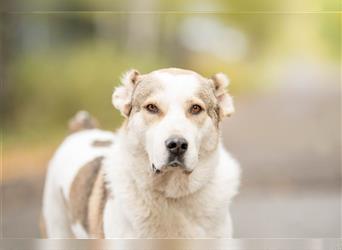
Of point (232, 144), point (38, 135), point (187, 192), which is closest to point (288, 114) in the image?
point (232, 144)

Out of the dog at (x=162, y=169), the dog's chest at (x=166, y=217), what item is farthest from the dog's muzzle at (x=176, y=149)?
the dog's chest at (x=166, y=217)

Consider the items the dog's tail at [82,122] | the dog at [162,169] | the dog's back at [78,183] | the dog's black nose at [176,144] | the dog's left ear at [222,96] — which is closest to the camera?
the dog's black nose at [176,144]

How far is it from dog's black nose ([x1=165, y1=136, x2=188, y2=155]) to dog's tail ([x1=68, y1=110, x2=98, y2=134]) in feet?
2.92

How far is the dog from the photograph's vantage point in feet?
8.10

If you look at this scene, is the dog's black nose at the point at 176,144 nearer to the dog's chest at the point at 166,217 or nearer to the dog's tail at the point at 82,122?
the dog's chest at the point at 166,217

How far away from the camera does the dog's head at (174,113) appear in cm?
240

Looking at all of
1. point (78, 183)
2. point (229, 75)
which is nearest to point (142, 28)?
point (229, 75)

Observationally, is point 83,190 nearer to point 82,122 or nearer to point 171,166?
point 82,122

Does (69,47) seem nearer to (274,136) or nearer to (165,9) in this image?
(165,9)

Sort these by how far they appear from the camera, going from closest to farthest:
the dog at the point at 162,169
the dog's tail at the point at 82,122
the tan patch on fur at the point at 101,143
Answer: the dog at the point at 162,169 < the tan patch on fur at the point at 101,143 < the dog's tail at the point at 82,122

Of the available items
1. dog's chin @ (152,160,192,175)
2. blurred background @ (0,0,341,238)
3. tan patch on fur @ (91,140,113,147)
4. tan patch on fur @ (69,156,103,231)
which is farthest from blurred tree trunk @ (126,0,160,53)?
dog's chin @ (152,160,192,175)

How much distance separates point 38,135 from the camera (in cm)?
321

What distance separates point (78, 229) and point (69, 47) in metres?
1.04

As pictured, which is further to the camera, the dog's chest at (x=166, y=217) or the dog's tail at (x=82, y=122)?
the dog's tail at (x=82, y=122)
